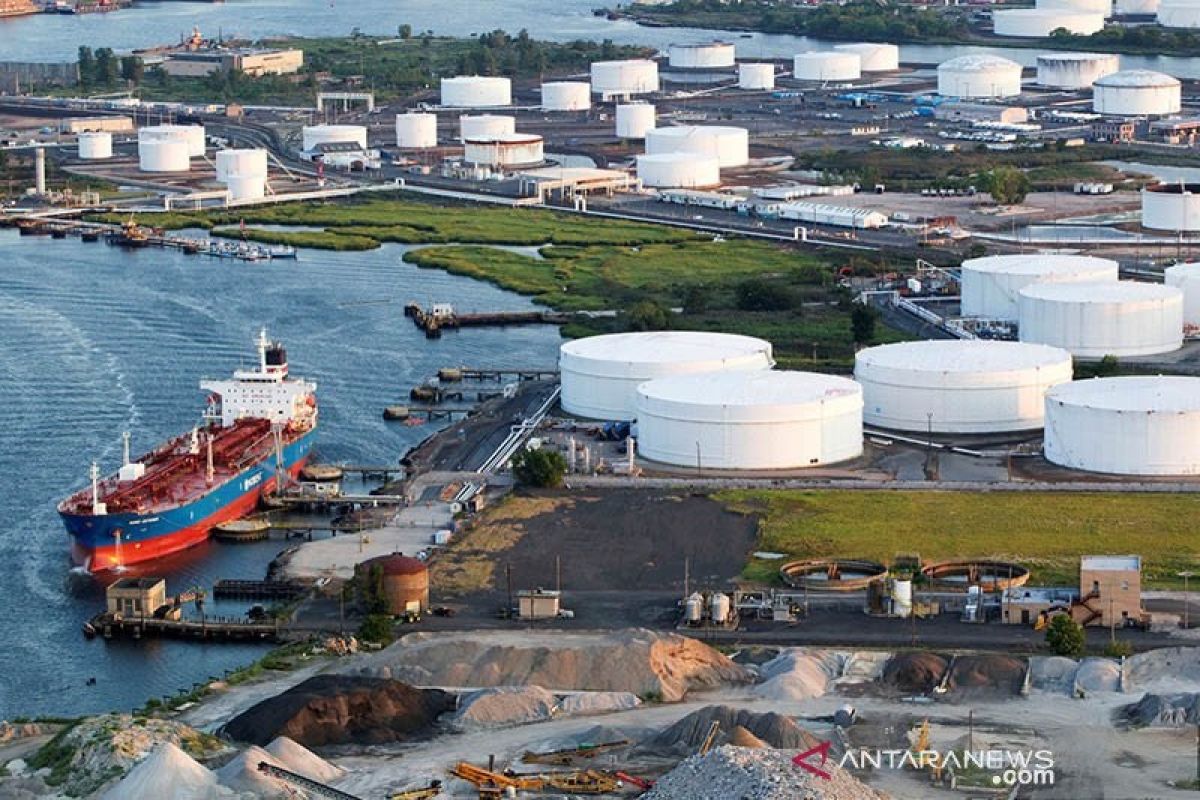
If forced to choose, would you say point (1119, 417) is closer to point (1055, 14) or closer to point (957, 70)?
point (957, 70)

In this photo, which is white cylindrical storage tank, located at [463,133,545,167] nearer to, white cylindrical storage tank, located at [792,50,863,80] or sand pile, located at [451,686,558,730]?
white cylindrical storage tank, located at [792,50,863,80]

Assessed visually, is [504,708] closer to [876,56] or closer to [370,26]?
[876,56]

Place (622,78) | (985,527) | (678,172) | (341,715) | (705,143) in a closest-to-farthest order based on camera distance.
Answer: (341,715) → (985,527) → (678,172) → (705,143) → (622,78)

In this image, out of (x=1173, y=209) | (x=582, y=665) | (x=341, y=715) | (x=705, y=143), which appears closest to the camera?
(x=341, y=715)

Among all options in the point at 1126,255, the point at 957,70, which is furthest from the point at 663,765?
the point at 957,70

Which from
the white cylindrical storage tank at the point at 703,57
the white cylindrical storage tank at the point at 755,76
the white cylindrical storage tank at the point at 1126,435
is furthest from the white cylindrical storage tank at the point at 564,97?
the white cylindrical storage tank at the point at 1126,435

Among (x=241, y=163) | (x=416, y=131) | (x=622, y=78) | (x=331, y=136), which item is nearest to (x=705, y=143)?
(x=416, y=131)

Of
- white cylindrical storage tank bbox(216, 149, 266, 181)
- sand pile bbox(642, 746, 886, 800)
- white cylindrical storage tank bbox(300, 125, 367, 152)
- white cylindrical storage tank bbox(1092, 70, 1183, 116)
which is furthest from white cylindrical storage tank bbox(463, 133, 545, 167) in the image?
sand pile bbox(642, 746, 886, 800)

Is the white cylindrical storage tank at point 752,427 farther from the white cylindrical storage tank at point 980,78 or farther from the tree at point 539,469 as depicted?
the white cylindrical storage tank at point 980,78
